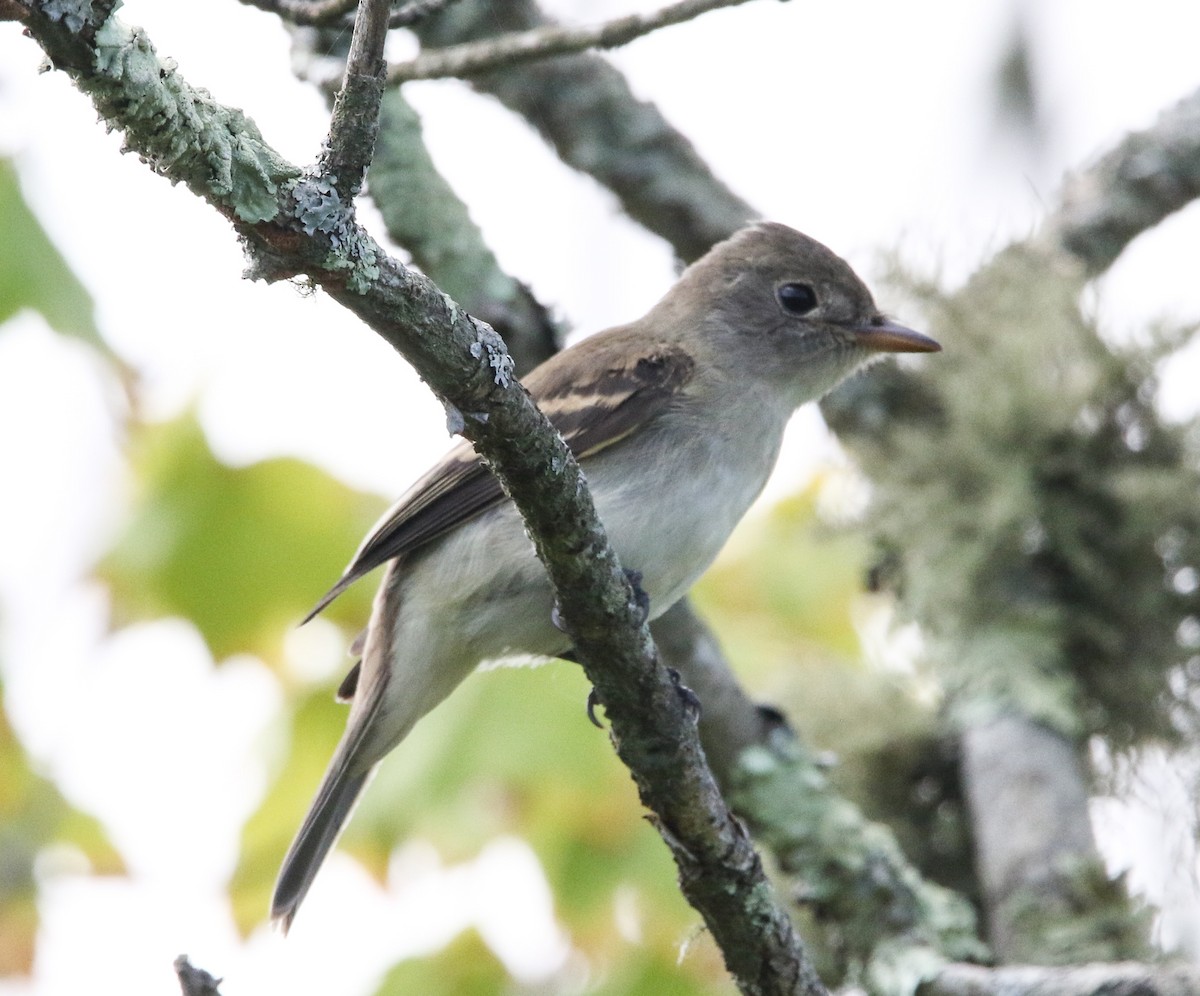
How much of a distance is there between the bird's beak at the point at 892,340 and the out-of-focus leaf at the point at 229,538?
1.85 meters

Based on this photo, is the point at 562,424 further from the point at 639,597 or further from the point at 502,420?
the point at 502,420

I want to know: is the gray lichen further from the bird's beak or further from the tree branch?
the tree branch

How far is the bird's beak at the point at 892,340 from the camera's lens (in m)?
4.96

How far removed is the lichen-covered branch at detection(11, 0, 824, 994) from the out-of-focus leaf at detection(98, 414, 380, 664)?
6.99 feet

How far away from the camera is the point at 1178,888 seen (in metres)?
4.20

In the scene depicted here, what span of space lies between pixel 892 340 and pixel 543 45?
6.32 feet

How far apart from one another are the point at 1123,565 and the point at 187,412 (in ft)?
10.7

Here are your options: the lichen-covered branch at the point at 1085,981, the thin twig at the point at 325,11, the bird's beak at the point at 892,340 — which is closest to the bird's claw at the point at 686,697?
the lichen-covered branch at the point at 1085,981

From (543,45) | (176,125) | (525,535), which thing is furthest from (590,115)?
(176,125)

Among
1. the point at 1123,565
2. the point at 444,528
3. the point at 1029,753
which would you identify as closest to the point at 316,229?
the point at 444,528

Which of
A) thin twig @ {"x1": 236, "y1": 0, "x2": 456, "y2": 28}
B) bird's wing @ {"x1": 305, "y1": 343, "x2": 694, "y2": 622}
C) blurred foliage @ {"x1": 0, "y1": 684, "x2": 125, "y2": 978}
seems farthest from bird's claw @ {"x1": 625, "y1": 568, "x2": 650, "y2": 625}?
blurred foliage @ {"x1": 0, "y1": 684, "x2": 125, "y2": 978}

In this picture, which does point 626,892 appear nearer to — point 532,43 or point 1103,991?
point 1103,991

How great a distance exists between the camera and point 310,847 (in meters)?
4.29

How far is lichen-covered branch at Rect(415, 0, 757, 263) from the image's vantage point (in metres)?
4.94
